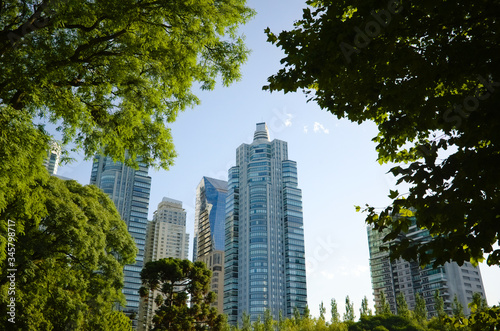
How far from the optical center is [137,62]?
331 inches

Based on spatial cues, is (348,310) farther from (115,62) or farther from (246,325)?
(115,62)

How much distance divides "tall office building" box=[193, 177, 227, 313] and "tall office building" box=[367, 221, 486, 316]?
64.1 m

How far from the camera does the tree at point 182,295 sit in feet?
93.7

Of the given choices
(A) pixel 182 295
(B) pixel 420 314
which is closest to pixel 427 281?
(B) pixel 420 314

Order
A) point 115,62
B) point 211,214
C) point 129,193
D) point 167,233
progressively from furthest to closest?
point 167,233 → point 211,214 → point 129,193 → point 115,62

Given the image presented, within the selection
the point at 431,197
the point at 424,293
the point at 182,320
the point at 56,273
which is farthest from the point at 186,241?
the point at 431,197

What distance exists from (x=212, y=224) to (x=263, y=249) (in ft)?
156

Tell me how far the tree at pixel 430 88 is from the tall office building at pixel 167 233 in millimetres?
181356

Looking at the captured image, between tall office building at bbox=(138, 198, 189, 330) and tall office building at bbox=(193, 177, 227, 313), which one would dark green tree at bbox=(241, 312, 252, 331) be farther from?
tall office building at bbox=(138, 198, 189, 330)

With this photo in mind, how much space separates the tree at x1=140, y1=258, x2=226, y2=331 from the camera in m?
28.5

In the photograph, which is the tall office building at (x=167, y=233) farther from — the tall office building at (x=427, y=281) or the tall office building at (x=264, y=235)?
the tall office building at (x=427, y=281)

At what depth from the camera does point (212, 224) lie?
17250 centimetres

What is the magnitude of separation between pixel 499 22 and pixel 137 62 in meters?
6.95

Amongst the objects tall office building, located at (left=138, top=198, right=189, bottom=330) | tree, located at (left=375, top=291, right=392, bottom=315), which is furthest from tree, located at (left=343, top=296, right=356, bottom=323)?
tall office building, located at (left=138, top=198, right=189, bottom=330)
